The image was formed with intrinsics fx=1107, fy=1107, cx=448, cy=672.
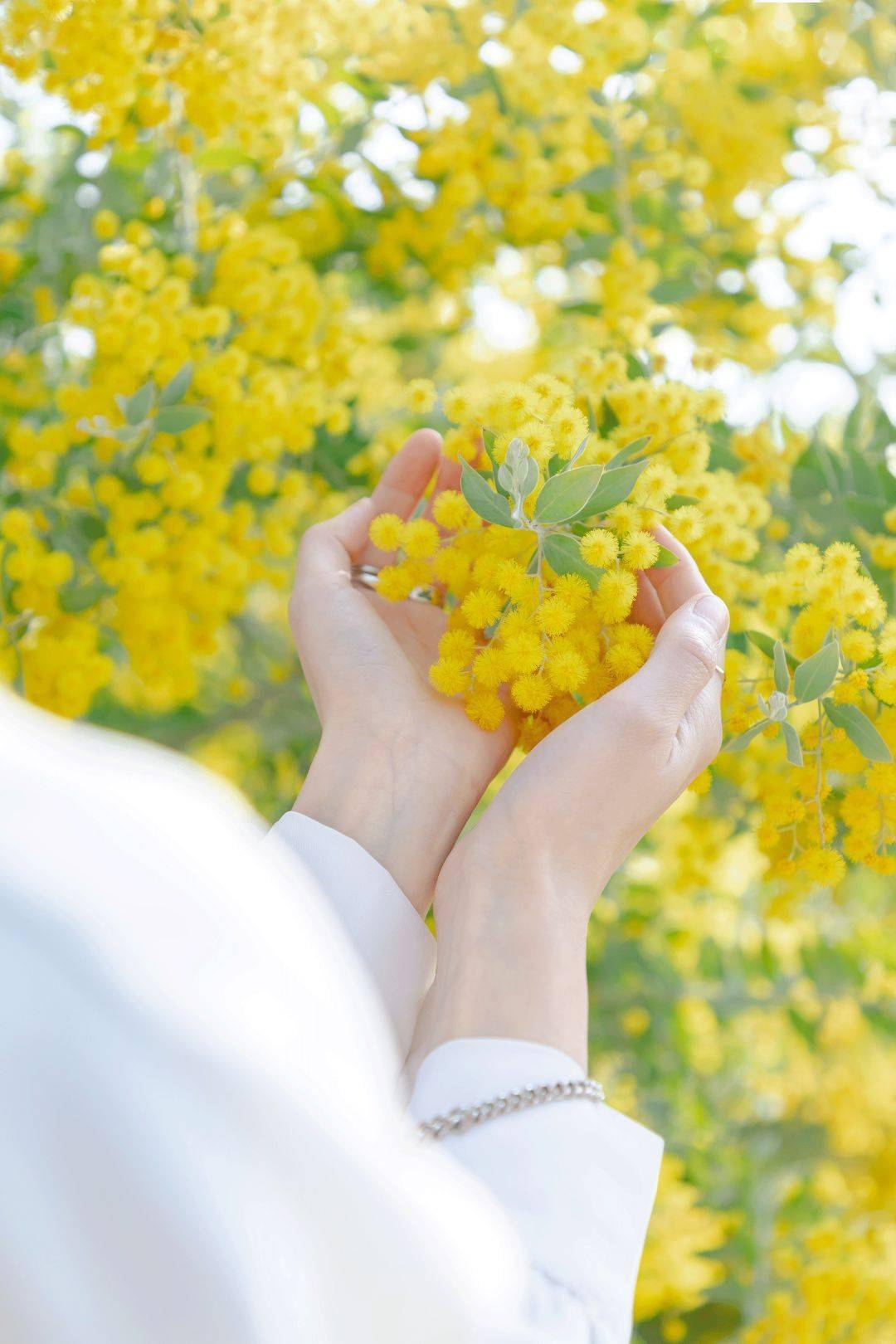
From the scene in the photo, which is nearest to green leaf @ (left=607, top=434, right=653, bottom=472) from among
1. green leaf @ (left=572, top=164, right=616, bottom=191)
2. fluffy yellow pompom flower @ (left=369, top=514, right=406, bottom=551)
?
fluffy yellow pompom flower @ (left=369, top=514, right=406, bottom=551)

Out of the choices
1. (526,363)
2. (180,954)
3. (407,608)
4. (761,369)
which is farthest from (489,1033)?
(526,363)

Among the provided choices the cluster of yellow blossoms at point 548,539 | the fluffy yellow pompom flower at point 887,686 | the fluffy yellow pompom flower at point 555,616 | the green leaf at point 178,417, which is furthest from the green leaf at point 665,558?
the green leaf at point 178,417

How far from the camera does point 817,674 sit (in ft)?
3.13

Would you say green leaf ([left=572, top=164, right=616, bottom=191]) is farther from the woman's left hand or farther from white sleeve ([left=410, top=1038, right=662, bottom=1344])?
white sleeve ([left=410, top=1038, right=662, bottom=1344])

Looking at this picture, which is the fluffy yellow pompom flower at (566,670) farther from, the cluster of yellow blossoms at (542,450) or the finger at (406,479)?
the finger at (406,479)

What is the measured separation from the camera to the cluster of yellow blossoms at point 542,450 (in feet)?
3.38

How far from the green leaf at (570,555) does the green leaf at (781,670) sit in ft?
0.58

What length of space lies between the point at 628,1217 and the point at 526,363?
2.07m

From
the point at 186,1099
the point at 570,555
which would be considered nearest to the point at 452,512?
the point at 570,555

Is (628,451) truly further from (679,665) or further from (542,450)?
(679,665)

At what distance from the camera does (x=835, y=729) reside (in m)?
1.05

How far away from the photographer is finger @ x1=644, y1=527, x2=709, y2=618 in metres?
0.99

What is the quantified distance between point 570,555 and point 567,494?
7 centimetres

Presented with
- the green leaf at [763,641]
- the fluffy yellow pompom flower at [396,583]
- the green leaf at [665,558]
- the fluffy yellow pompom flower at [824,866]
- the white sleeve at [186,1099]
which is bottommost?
the fluffy yellow pompom flower at [824,866]
